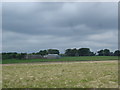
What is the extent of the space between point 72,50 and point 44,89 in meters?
57.3

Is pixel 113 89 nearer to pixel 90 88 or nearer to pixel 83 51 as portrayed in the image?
pixel 90 88

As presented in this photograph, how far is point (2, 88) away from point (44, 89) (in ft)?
4.29

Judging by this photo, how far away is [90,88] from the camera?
4914 millimetres

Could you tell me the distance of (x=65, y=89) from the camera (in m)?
4.80

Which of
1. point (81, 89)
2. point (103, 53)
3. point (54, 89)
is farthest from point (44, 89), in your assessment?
point (103, 53)

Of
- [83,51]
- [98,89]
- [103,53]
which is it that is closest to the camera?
[98,89]

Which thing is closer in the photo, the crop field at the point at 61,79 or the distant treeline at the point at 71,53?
the crop field at the point at 61,79

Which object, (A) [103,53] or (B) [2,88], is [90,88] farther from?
(A) [103,53]

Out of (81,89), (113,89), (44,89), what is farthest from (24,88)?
(113,89)

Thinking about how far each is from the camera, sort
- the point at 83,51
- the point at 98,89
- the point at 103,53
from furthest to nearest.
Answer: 1. the point at 83,51
2. the point at 103,53
3. the point at 98,89

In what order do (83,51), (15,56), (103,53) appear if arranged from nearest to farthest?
(15,56) → (103,53) → (83,51)

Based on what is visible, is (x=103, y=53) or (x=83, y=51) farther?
(x=83, y=51)

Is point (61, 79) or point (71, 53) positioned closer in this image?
point (61, 79)

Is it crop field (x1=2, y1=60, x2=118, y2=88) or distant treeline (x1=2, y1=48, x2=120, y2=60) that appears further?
distant treeline (x1=2, y1=48, x2=120, y2=60)
